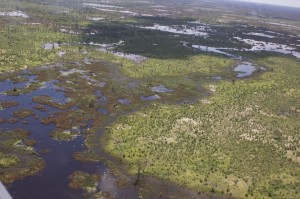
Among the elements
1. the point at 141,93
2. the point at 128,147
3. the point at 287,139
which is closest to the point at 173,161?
the point at 128,147

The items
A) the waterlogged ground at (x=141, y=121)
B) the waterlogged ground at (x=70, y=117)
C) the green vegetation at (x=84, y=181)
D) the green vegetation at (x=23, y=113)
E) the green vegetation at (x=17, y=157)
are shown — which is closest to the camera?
the green vegetation at (x=84, y=181)

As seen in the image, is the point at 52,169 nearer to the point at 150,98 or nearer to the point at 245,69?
the point at 150,98

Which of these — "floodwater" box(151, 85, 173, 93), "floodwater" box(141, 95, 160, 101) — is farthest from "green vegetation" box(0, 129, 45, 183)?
"floodwater" box(151, 85, 173, 93)

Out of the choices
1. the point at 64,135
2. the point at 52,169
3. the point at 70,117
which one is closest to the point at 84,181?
the point at 52,169

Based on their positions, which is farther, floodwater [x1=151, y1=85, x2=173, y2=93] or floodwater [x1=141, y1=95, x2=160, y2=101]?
floodwater [x1=151, y1=85, x2=173, y2=93]

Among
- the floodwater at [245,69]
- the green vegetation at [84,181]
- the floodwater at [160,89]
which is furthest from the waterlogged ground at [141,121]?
the floodwater at [245,69]

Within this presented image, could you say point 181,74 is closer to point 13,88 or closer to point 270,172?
point 13,88

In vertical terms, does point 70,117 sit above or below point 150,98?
below

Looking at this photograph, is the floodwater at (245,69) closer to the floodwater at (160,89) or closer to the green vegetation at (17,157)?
the floodwater at (160,89)

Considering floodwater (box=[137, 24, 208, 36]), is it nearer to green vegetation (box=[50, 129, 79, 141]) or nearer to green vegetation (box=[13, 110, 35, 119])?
green vegetation (box=[13, 110, 35, 119])
